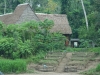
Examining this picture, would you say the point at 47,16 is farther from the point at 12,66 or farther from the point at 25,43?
the point at 12,66

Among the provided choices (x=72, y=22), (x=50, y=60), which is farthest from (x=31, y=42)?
(x=72, y=22)

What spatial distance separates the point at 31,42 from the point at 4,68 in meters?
6.06

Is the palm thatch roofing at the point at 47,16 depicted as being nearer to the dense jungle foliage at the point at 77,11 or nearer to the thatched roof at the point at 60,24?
the thatched roof at the point at 60,24

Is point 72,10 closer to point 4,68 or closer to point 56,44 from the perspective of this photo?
point 56,44

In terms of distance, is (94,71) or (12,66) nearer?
(94,71)

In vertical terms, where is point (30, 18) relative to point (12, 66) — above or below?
above

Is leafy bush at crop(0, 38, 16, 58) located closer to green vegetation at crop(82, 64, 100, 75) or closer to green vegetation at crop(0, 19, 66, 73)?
green vegetation at crop(0, 19, 66, 73)

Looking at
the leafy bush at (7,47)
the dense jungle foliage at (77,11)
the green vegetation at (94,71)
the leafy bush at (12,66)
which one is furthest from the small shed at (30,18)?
the green vegetation at (94,71)

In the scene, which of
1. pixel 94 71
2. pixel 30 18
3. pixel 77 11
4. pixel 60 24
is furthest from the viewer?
pixel 77 11

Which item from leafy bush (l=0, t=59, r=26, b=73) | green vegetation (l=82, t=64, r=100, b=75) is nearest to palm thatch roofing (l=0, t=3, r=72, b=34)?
leafy bush (l=0, t=59, r=26, b=73)

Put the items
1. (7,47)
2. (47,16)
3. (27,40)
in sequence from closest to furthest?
(7,47)
(27,40)
(47,16)

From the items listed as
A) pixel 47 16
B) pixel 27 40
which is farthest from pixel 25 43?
pixel 47 16

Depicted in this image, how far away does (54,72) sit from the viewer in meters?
20.0

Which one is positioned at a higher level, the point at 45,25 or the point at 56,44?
the point at 45,25
